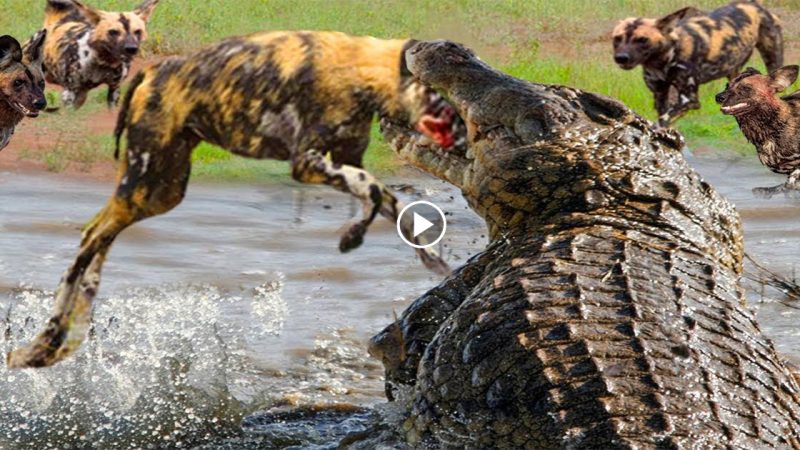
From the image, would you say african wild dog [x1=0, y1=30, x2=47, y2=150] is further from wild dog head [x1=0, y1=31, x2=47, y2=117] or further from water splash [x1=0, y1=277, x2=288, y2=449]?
water splash [x1=0, y1=277, x2=288, y2=449]

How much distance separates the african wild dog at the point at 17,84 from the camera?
16.3 feet

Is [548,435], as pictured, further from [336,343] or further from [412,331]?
[336,343]

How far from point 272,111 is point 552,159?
3.73 feet

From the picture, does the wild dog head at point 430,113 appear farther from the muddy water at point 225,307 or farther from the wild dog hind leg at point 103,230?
the muddy water at point 225,307

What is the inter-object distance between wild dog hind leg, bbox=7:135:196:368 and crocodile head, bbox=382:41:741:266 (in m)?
0.73

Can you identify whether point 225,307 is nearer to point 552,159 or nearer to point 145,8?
point 145,8

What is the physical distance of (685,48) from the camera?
1179 cm

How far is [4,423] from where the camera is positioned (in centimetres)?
594

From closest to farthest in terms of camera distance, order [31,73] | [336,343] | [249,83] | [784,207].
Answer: [249,83] < [31,73] < [336,343] < [784,207]

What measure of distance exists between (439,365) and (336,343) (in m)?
2.61

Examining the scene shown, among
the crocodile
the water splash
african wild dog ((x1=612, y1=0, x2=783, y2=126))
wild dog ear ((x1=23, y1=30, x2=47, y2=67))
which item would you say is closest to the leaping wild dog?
the crocodile

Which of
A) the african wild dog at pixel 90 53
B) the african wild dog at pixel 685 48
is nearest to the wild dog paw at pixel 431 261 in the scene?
the african wild dog at pixel 90 53

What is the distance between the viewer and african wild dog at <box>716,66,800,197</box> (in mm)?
4910

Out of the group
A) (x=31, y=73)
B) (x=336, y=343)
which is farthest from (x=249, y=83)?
(x=336, y=343)
